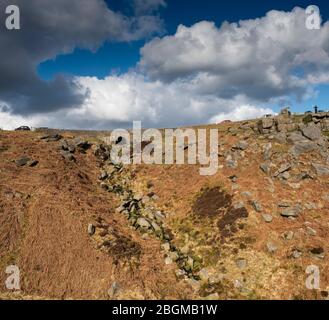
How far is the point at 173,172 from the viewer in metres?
49.9

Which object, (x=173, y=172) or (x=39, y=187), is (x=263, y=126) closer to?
(x=173, y=172)

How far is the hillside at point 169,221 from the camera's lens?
3043 cm

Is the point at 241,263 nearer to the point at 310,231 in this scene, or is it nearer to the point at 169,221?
the point at 310,231

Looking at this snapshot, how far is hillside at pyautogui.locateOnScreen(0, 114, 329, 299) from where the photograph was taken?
30.4 meters

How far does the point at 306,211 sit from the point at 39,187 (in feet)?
89.3

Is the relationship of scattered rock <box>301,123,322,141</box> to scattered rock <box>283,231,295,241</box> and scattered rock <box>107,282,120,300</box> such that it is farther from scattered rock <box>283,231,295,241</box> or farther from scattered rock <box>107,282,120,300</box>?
scattered rock <box>107,282,120,300</box>

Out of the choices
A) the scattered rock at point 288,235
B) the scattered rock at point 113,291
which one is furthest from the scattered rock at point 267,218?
the scattered rock at point 113,291

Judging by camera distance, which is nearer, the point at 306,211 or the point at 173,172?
the point at 306,211

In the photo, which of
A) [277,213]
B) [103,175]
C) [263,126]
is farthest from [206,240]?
[263,126]
